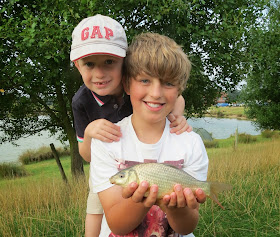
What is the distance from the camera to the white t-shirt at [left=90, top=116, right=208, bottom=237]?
149cm

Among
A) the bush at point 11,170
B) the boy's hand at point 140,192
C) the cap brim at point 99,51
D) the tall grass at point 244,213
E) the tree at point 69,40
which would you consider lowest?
the bush at point 11,170

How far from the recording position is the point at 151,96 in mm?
1442

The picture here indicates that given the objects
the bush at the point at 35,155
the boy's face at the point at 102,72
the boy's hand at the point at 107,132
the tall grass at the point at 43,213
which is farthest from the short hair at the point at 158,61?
the bush at the point at 35,155

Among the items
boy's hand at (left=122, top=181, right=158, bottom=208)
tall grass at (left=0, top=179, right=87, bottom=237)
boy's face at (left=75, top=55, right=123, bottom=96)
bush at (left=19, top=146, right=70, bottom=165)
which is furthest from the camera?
bush at (left=19, top=146, right=70, bottom=165)

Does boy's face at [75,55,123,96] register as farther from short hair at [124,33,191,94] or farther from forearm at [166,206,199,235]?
forearm at [166,206,199,235]

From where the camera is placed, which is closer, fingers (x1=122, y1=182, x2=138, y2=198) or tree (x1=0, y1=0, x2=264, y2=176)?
fingers (x1=122, y1=182, x2=138, y2=198)

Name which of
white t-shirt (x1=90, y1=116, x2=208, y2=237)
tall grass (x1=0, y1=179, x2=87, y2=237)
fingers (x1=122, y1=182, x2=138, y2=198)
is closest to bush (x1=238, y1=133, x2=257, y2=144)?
tall grass (x1=0, y1=179, x2=87, y2=237)

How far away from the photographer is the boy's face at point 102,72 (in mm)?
1729

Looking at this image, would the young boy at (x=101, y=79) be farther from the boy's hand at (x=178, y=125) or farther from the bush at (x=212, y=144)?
the bush at (x=212, y=144)

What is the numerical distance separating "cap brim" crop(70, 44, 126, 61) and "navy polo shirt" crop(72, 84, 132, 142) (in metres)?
0.34

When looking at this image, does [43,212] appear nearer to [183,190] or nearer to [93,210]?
[93,210]

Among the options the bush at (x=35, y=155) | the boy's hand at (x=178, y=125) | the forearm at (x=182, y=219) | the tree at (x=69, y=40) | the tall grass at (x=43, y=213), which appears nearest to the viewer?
the forearm at (x=182, y=219)

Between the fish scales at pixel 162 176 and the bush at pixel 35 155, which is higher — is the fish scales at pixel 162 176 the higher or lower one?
the higher one

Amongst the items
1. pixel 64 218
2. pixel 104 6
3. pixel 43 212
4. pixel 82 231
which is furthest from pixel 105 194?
pixel 104 6
